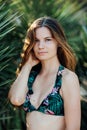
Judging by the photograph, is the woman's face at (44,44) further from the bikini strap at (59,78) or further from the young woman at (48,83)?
the bikini strap at (59,78)

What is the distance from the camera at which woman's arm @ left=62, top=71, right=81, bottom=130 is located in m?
3.60

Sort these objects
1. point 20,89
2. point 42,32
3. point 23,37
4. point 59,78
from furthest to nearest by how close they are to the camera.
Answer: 1. point 23,37
2. point 20,89
3. point 42,32
4. point 59,78

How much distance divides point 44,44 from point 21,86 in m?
0.42

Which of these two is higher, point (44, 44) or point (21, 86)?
point (44, 44)

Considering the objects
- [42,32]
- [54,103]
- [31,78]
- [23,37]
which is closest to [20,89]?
[31,78]

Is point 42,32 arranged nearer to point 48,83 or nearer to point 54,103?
point 48,83

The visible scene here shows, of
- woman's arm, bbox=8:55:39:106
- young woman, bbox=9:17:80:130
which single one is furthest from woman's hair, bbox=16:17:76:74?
woman's arm, bbox=8:55:39:106

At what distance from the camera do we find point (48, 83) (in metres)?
3.79

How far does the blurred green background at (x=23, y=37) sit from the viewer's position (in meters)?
5.36

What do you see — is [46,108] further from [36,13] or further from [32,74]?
[36,13]

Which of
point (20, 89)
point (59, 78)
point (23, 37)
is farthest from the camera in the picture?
point (23, 37)

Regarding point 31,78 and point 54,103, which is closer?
point 54,103

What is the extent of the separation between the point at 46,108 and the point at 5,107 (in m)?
1.78

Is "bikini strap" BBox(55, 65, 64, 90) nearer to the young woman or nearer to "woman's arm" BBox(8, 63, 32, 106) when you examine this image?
the young woman
